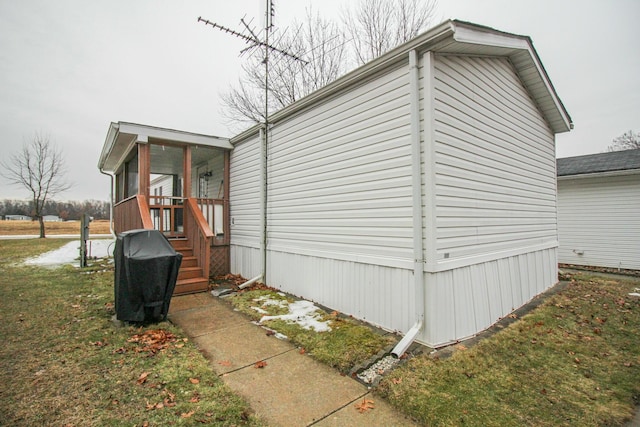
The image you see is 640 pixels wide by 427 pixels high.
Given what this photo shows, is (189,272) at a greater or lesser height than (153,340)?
greater

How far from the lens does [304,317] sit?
4664mm

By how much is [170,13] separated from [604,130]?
3064 centimetres

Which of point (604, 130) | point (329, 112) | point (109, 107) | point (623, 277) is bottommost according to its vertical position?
point (623, 277)

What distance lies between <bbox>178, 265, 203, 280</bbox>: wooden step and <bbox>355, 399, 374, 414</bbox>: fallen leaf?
5.10m

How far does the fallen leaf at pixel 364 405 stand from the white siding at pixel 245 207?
4731 mm

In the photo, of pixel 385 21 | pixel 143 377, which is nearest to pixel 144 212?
pixel 143 377

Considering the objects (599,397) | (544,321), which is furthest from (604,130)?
(599,397)

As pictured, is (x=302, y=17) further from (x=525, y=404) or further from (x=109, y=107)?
(x=109, y=107)

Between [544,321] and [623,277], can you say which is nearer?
[544,321]

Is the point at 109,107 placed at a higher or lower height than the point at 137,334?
higher

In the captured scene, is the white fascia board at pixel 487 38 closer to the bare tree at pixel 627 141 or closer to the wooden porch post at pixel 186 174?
the wooden porch post at pixel 186 174

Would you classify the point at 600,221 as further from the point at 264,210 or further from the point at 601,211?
the point at 264,210

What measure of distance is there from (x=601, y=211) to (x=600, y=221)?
0.32m

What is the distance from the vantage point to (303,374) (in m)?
3.01
